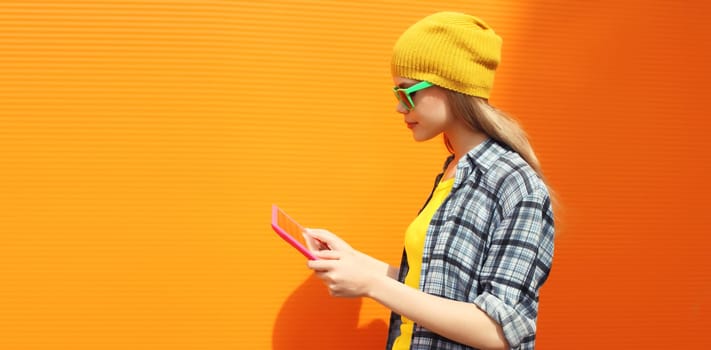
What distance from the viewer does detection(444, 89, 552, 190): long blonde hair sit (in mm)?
1359

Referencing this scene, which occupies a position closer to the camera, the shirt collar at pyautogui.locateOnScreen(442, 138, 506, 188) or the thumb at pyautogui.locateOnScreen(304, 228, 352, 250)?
the shirt collar at pyautogui.locateOnScreen(442, 138, 506, 188)

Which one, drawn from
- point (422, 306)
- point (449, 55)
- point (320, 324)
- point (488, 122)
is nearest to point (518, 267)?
point (422, 306)

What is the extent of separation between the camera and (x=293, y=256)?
1.96m

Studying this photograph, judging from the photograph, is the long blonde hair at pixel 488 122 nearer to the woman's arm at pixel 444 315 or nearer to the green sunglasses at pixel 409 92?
the green sunglasses at pixel 409 92

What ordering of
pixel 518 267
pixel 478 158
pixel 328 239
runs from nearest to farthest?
pixel 518 267
pixel 478 158
pixel 328 239

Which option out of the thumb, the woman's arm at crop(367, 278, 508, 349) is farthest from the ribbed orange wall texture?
the woman's arm at crop(367, 278, 508, 349)

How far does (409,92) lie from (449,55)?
0.31 ft

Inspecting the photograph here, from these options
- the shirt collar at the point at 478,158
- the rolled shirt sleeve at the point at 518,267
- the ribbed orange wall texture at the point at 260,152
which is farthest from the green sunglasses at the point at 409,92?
the ribbed orange wall texture at the point at 260,152

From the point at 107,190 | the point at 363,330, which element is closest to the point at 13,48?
the point at 107,190

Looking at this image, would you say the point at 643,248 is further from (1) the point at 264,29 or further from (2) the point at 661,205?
(1) the point at 264,29

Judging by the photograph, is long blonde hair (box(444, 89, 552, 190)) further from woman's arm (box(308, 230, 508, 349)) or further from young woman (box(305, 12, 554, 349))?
woman's arm (box(308, 230, 508, 349))

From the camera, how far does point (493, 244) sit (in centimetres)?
129

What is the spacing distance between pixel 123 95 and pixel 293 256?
56cm

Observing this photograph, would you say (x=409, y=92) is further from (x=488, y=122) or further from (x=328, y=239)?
(x=328, y=239)
